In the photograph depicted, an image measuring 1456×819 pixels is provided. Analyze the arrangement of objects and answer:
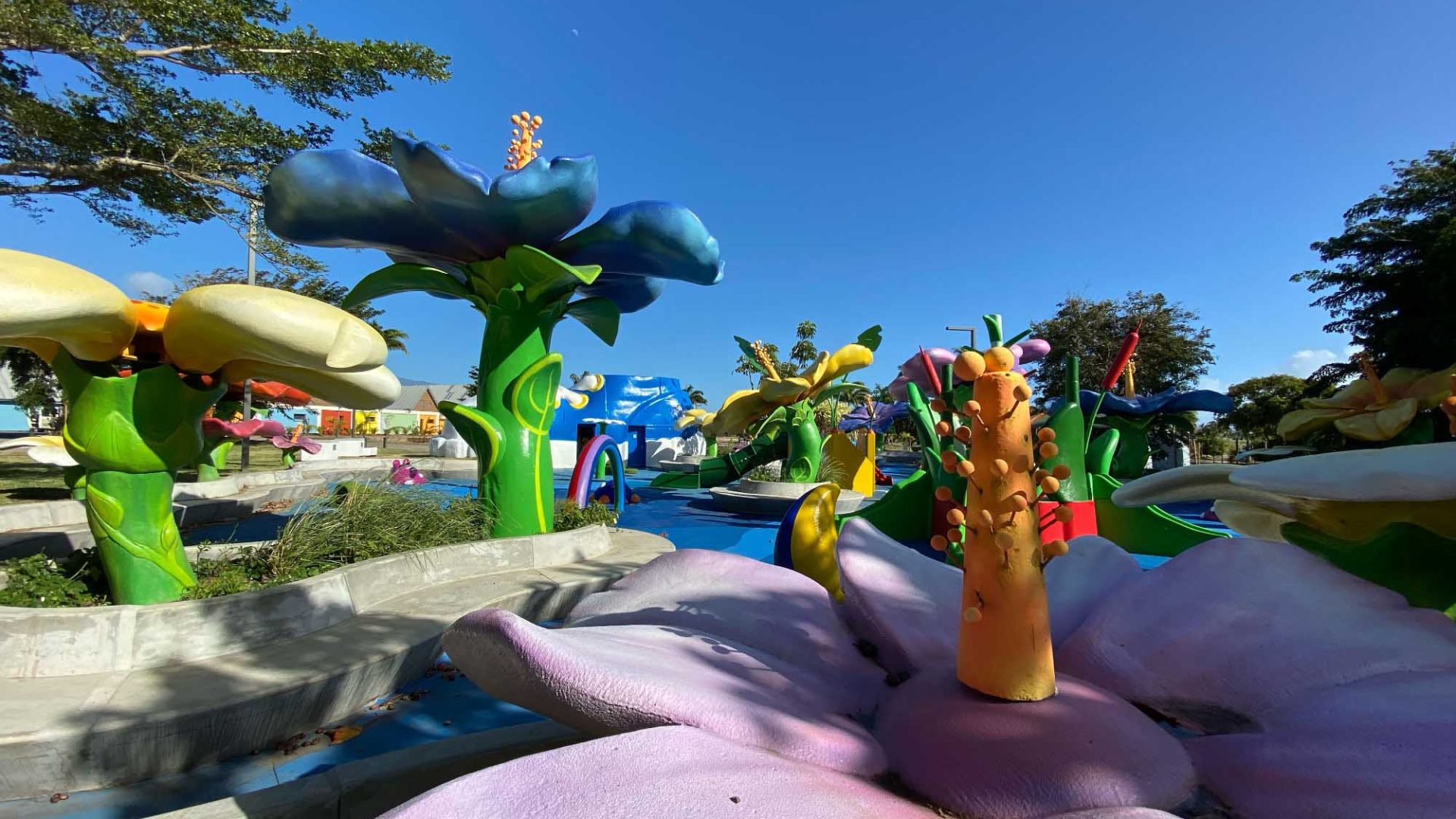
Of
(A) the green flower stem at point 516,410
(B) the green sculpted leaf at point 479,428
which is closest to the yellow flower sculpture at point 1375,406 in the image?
(A) the green flower stem at point 516,410

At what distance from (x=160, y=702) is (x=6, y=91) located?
41.4ft

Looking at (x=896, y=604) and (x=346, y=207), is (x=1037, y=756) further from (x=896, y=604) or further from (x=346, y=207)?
(x=346, y=207)

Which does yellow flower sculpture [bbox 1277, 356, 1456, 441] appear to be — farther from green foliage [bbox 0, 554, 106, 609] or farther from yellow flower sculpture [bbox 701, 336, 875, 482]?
green foliage [bbox 0, 554, 106, 609]

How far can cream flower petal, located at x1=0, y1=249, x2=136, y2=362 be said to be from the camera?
264cm

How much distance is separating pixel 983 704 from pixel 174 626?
3733 mm

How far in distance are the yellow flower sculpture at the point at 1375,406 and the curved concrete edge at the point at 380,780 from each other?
24.0 feet

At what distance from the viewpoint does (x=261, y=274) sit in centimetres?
2339

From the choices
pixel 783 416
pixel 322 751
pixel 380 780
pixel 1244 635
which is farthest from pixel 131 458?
pixel 783 416

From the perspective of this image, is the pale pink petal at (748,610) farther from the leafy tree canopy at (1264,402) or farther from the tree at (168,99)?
the leafy tree canopy at (1264,402)

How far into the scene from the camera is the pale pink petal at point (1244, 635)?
4.84 feet

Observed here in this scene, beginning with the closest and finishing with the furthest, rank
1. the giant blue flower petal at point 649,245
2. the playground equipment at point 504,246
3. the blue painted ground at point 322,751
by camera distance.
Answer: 1. the blue painted ground at point 322,751
2. the playground equipment at point 504,246
3. the giant blue flower petal at point 649,245

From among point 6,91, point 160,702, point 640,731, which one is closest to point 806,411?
point 160,702

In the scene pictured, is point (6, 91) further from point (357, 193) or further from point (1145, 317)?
point (1145, 317)

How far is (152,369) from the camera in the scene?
11.7ft
